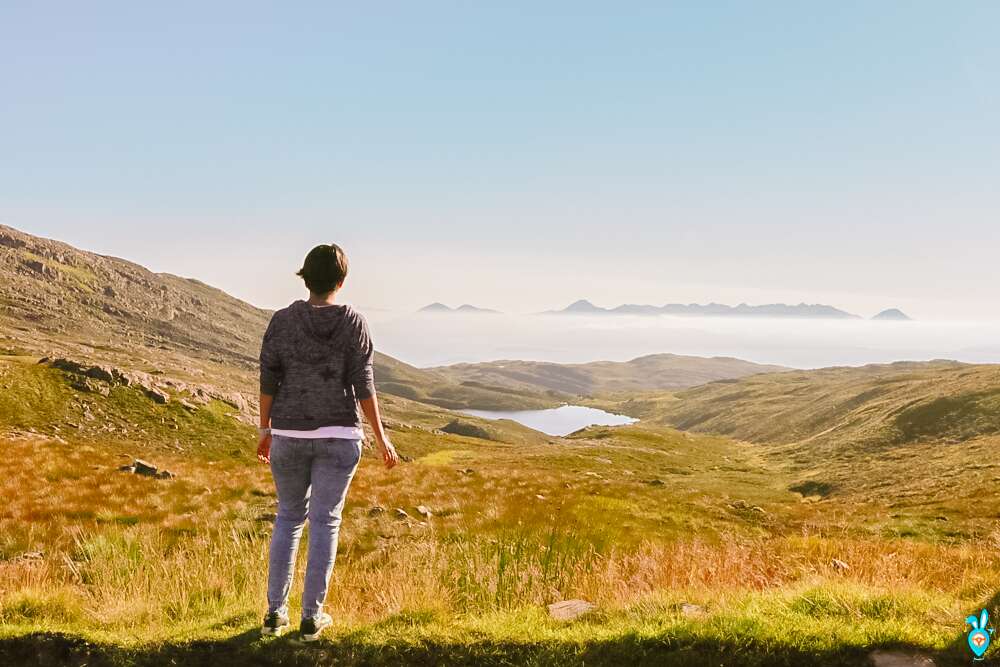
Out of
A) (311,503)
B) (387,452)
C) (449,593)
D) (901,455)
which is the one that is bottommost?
(901,455)

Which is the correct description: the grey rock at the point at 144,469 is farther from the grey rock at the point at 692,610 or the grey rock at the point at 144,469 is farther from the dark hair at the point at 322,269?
the grey rock at the point at 692,610

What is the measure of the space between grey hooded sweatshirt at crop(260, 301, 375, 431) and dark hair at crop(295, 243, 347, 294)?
23 cm

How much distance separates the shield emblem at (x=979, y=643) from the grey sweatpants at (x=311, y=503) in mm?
5975

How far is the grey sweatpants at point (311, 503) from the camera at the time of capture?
559 centimetres

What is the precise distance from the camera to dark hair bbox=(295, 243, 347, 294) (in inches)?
227

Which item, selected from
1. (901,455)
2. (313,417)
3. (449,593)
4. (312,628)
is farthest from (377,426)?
(901,455)

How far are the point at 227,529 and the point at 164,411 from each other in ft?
111

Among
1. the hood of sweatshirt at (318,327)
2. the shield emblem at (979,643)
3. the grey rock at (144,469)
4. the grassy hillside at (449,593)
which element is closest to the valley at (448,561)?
the grassy hillside at (449,593)

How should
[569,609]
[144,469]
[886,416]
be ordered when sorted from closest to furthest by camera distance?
[569,609] → [144,469] → [886,416]

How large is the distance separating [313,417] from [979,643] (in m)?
A: 6.52

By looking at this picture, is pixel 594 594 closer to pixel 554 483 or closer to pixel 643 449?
pixel 554 483

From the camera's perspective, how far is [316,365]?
18.7ft

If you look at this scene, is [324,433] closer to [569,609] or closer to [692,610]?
[569,609]

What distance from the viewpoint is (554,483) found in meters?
28.9
